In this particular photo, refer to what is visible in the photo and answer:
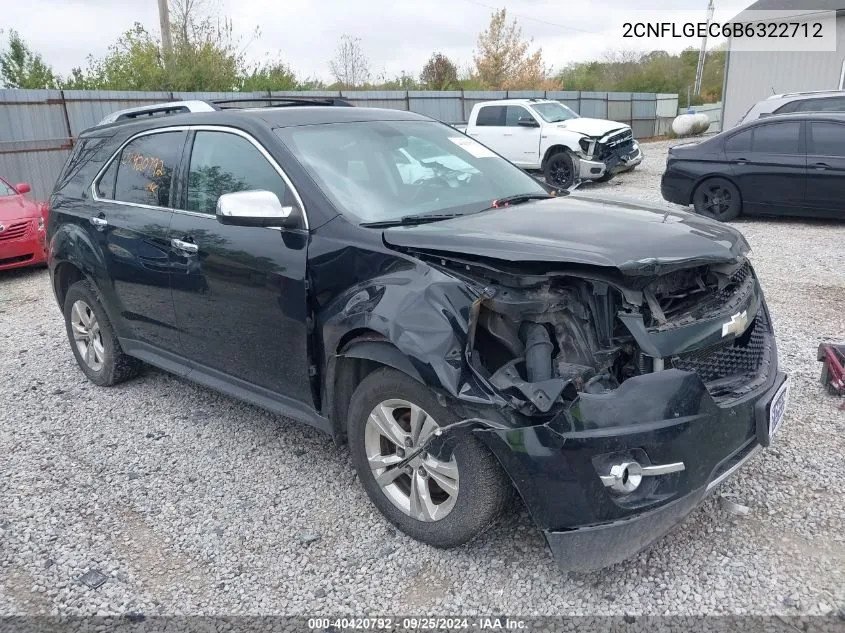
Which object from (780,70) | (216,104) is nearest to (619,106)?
(780,70)

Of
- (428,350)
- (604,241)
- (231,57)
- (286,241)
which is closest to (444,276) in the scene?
(428,350)

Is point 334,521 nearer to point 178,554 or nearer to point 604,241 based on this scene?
point 178,554

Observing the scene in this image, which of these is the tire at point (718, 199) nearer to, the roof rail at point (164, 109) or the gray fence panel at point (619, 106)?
A: the roof rail at point (164, 109)

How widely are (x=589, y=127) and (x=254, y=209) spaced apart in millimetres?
12914

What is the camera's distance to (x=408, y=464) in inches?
117

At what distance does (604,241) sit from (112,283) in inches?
129

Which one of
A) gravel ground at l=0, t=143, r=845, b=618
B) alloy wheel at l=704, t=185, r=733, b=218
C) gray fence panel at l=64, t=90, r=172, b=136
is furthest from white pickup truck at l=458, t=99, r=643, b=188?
gravel ground at l=0, t=143, r=845, b=618

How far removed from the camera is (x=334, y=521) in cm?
334

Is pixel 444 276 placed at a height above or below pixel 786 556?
above

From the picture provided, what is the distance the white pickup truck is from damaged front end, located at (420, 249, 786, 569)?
39.1 feet

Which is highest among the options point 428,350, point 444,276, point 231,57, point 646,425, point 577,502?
point 231,57

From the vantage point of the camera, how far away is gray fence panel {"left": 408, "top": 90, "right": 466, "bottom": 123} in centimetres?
1994

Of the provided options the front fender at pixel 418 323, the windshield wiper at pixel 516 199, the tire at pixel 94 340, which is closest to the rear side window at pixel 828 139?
the windshield wiper at pixel 516 199

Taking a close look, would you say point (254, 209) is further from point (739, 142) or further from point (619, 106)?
point (619, 106)
